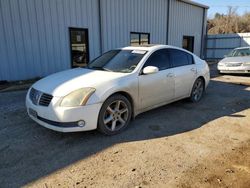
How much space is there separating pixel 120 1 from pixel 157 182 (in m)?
10.9

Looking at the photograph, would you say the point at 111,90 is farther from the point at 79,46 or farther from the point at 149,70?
the point at 79,46

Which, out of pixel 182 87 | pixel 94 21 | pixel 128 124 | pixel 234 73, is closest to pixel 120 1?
pixel 94 21

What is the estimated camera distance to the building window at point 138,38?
13.0 m

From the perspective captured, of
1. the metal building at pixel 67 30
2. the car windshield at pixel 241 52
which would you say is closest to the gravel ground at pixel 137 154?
the metal building at pixel 67 30

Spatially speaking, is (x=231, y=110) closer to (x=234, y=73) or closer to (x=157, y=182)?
(x=157, y=182)

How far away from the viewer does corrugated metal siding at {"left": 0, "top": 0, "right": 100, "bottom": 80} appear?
833 cm

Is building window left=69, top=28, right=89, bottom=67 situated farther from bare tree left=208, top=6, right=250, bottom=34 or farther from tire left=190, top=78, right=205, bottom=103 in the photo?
bare tree left=208, top=6, right=250, bottom=34

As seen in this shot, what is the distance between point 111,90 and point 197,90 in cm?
332

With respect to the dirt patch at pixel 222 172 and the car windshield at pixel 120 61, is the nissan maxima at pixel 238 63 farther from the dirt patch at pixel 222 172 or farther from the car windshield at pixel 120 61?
the dirt patch at pixel 222 172

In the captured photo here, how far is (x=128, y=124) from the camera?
445 cm

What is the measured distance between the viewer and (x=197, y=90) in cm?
628

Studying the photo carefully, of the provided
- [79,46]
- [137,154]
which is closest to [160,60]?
[137,154]

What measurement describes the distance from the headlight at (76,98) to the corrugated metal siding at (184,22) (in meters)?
13.4

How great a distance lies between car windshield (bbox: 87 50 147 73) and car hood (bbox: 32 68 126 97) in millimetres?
257
